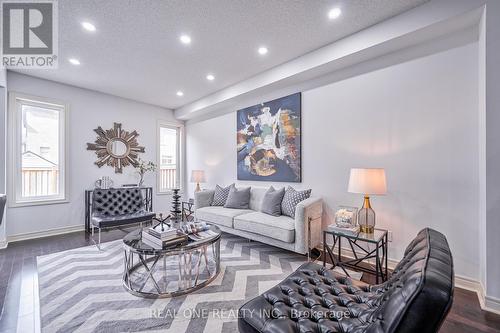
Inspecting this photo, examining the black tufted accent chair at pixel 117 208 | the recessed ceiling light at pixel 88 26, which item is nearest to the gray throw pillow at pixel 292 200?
the black tufted accent chair at pixel 117 208

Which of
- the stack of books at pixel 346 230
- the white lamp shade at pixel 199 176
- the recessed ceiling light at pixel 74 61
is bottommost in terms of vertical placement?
the stack of books at pixel 346 230

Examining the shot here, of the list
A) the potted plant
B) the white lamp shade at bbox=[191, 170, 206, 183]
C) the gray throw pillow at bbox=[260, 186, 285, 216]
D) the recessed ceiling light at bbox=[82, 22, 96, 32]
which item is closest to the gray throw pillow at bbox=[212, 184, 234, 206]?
the white lamp shade at bbox=[191, 170, 206, 183]

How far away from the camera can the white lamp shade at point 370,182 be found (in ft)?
7.72

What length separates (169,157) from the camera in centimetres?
601

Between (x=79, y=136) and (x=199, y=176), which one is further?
(x=199, y=176)

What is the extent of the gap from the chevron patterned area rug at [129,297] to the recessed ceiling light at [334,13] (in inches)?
115

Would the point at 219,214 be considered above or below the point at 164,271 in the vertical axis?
above

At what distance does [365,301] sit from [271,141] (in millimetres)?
2980

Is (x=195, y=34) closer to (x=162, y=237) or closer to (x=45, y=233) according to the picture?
(x=162, y=237)

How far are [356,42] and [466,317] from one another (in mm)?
2941

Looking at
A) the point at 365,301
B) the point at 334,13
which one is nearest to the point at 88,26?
the point at 334,13

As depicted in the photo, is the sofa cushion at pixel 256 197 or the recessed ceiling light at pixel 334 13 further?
the sofa cushion at pixel 256 197

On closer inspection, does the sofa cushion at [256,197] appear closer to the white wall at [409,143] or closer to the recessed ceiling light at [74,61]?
the white wall at [409,143]

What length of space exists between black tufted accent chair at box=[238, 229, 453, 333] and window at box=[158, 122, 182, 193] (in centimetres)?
489
